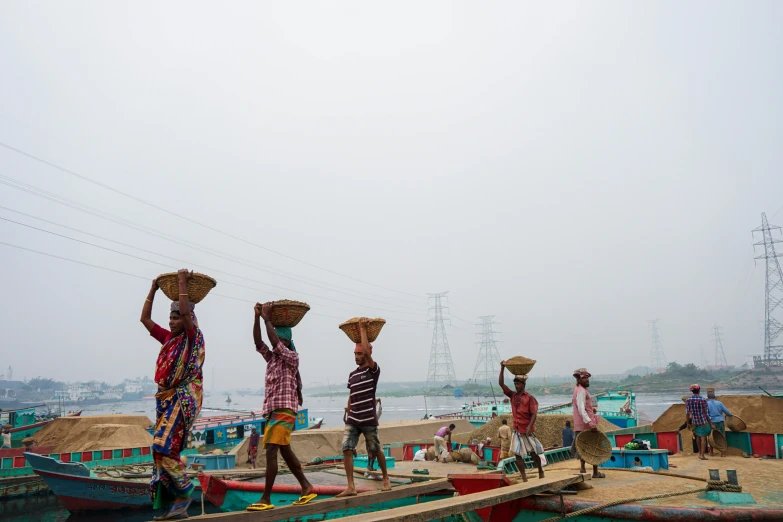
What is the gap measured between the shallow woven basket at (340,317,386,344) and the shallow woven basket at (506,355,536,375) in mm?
2893

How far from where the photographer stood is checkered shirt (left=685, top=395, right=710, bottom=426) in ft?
37.7

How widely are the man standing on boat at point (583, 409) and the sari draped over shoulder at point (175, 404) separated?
247 inches

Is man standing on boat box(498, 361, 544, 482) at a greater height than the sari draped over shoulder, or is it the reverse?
the sari draped over shoulder

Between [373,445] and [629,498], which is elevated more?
[373,445]

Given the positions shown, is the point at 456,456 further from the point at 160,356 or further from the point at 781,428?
the point at 160,356

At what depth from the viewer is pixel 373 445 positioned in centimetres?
645

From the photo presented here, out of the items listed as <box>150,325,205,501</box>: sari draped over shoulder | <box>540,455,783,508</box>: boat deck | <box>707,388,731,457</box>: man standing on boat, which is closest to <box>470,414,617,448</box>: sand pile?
<box>707,388,731,457</box>: man standing on boat

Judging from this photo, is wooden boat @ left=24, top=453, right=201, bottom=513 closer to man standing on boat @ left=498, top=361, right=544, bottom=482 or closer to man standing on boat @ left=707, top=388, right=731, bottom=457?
man standing on boat @ left=498, top=361, right=544, bottom=482

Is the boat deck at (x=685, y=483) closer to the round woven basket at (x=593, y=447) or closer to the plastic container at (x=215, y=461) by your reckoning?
the round woven basket at (x=593, y=447)

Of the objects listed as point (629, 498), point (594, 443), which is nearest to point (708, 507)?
point (629, 498)

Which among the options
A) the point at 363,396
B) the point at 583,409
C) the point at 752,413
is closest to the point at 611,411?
the point at 752,413

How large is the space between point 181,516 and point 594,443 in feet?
21.9

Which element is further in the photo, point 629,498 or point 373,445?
point 629,498

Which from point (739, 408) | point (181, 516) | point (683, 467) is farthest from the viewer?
point (739, 408)
